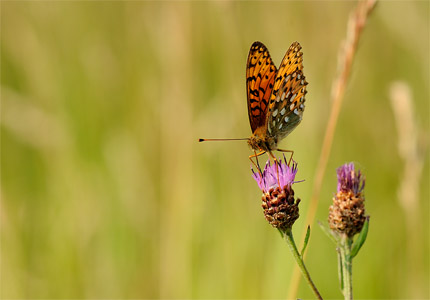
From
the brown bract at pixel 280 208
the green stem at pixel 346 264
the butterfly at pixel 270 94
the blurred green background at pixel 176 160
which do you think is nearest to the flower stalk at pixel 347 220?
the green stem at pixel 346 264

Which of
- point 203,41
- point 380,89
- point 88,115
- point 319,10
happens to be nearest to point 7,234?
point 88,115

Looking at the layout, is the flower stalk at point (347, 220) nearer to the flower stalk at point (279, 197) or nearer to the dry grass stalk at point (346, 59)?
the flower stalk at point (279, 197)

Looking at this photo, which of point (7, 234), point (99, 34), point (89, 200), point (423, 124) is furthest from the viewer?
point (99, 34)

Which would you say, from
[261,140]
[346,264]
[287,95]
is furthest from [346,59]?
[346,264]

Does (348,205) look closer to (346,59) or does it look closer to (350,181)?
(350,181)

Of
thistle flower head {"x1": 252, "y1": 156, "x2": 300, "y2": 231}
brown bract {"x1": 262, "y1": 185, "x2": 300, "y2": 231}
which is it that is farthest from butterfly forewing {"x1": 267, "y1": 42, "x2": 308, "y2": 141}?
brown bract {"x1": 262, "y1": 185, "x2": 300, "y2": 231}

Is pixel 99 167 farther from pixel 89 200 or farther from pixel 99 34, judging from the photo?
pixel 99 34

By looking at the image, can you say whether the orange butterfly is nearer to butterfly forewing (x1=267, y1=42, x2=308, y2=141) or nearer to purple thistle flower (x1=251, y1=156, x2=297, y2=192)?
butterfly forewing (x1=267, y1=42, x2=308, y2=141)
